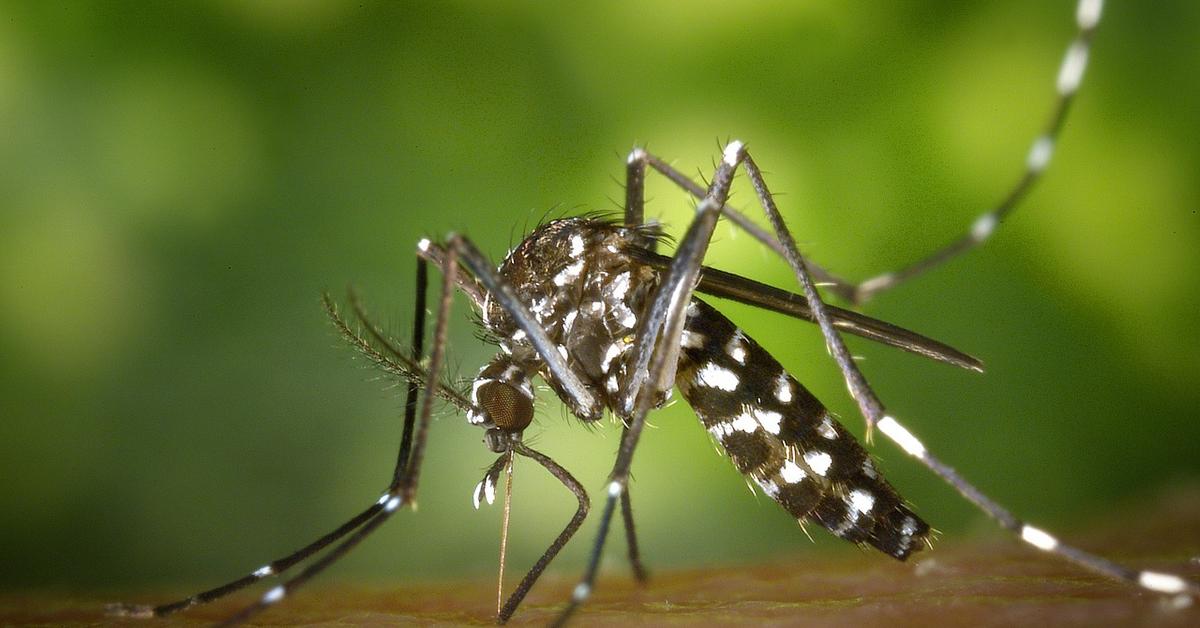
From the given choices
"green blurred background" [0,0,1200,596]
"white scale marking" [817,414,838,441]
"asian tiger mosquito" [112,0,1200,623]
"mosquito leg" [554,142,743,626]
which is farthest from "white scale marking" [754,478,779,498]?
"green blurred background" [0,0,1200,596]

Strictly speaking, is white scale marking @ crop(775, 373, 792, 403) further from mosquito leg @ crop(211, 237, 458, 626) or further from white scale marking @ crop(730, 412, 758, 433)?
mosquito leg @ crop(211, 237, 458, 626)

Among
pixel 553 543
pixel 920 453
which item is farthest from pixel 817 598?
pixel 553 543

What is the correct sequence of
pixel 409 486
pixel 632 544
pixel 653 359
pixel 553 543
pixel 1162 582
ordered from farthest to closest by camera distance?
pixel 632 544
pixel 553 543
pixel 653 359
pixel 409 486
pixel 1162 582

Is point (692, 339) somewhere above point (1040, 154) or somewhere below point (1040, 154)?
below

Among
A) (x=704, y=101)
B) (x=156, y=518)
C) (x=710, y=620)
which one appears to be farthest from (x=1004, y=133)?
(x=156, y=518)

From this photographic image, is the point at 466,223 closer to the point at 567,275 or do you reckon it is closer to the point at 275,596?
the point at 567,275

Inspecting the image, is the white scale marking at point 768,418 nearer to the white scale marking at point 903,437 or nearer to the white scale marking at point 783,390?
the white scale marking at point 783,390


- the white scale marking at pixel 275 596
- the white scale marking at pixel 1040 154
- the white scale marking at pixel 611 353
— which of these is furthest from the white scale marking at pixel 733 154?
the white scale marking at pixel 275 596
